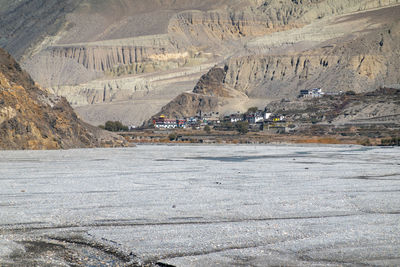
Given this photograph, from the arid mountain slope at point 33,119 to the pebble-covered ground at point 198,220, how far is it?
2723 cm

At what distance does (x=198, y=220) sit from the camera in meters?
18.2

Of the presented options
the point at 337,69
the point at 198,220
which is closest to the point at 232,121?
the point at 337,69

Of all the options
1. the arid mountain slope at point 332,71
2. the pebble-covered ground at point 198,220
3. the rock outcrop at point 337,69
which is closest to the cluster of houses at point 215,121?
the arid mountain slope at point 332,71

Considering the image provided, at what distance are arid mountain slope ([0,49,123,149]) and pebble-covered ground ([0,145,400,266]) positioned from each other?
27233 mm

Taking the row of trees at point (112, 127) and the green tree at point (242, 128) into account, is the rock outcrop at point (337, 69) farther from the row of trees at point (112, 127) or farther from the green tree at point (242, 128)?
the row of trees at point (112, 127)

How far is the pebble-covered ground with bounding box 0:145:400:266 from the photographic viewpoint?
1396 centimetres

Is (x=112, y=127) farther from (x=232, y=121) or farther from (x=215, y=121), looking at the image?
(x=232, y=121)

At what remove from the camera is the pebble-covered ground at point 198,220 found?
13961mm

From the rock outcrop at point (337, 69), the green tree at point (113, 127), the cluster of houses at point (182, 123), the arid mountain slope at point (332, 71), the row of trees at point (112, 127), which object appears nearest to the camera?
the row of trees at point (112, 127)

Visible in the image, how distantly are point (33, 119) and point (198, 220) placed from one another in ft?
149

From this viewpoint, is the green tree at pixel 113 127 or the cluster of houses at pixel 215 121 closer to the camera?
the green tree at pixel 113 127

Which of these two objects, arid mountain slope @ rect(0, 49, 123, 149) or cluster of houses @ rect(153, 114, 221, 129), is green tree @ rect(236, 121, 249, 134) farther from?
arid mountain slope @ rect(0, 49, 123, 149)

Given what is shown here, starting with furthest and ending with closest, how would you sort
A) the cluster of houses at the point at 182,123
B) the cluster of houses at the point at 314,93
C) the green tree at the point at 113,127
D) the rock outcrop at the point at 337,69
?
the rock outcrop at the point at 337,69, the cluster of houses at the point at 314,93, the cluster of houses at the point at 182,123, the green tree at the point at 113,127

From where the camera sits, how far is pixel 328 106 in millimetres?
137125
